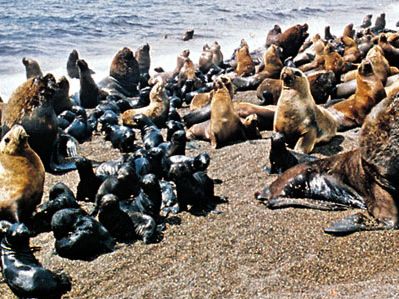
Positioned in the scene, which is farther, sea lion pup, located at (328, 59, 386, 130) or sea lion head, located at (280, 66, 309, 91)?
sea lion pup, located at (328, 59, 386, 130)

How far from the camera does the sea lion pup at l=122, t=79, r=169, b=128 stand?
1048 centimetres

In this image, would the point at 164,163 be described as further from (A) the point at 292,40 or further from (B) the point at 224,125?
(A) the point at 292,40

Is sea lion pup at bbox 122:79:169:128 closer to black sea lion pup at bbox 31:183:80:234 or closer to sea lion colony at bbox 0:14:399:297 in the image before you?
sea lion colony at bbox 0:14:399:297

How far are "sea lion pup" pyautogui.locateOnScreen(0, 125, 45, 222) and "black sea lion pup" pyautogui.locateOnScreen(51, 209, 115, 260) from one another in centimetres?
82

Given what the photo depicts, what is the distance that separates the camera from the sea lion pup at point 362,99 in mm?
8961

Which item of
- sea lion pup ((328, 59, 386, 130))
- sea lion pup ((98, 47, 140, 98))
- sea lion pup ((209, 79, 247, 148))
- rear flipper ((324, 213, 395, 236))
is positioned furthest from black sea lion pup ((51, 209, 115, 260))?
sea lion pup ((98, 47, 140, 98))

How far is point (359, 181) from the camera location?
558 centimetres

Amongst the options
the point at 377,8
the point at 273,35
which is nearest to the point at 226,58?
the point at 273,35

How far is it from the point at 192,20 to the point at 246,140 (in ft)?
74.9

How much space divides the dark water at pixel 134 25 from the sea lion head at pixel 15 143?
9.20 m

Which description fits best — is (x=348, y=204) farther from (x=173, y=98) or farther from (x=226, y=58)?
(x=226, y=58)

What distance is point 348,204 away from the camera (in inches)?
226

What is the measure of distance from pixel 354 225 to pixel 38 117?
15.9 ft

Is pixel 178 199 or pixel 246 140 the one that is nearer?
pixel 178 199
